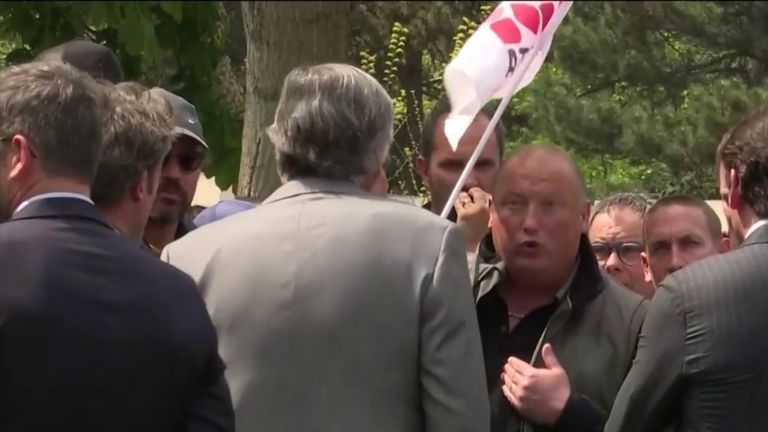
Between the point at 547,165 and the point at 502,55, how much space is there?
70 cm

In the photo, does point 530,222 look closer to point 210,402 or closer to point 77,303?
point 210,402

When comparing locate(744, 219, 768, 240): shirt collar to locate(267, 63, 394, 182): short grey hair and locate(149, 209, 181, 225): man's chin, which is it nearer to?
locate(267, 63, 394, 182): short grey hair

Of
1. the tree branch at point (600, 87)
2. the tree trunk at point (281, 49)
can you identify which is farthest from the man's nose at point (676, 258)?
the tree branch at point (600, 87)

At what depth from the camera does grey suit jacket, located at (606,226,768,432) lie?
3.75m

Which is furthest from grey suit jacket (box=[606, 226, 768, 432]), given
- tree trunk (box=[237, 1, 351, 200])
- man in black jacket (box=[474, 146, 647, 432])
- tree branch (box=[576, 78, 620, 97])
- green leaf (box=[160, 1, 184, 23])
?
tree branch (box=[576, 78, 620, 97])

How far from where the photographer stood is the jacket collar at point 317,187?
12.4 feet

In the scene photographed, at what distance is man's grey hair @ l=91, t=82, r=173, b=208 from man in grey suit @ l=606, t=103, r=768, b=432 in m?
1.21

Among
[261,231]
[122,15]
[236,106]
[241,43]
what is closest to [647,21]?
[241,43]

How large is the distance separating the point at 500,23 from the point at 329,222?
147cm

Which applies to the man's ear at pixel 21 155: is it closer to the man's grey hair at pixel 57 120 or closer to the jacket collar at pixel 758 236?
the man's grey hair at pixel 57 120

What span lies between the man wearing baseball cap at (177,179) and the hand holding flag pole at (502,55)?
2.41 ft

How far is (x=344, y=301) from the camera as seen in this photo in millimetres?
3635

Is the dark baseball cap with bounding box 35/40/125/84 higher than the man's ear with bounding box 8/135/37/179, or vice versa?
the man's ear with bounding box 8/135/37/179

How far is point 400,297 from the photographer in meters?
3.63
